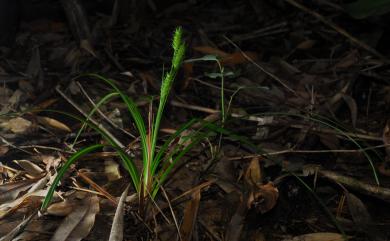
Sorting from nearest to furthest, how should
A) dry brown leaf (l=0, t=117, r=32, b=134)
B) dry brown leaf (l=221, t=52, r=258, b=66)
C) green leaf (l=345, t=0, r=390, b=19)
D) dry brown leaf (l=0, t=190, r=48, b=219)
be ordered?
dry brown leaf (l=0, t=190, r=48, b=219), dry brown leaf (l=0, t=117, r=32, b=134), green leaf (l=345, t=0, r=390, b=19), dry brown leaf (l=221, t=52, r=258, b=66)

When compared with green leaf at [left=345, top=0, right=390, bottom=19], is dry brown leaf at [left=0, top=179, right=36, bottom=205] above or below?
below

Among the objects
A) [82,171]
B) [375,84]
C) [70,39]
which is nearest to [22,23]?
[70,39]

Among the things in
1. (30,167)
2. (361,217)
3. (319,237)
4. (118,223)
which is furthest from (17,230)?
(361,217)

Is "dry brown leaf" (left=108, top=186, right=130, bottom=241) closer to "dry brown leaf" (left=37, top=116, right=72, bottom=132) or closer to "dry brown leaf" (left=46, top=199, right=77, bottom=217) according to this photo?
"dry brown leaf" (left=46, top=199, right=77, bottom=217)

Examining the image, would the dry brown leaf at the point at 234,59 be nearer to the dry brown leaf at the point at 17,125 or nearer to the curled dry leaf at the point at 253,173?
the curled dry leaf at the point at 253,173

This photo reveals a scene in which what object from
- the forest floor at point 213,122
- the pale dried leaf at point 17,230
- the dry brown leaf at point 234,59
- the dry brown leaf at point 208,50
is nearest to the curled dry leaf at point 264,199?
the forest floor at point 213,122

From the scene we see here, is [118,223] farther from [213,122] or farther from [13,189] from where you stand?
[213,122]

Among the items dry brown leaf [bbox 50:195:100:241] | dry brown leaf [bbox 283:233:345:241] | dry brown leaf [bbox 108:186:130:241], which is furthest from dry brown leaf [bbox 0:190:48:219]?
dry brown leaf [bbox 283:233:345:241]

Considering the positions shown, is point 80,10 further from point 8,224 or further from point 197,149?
point 8,224
